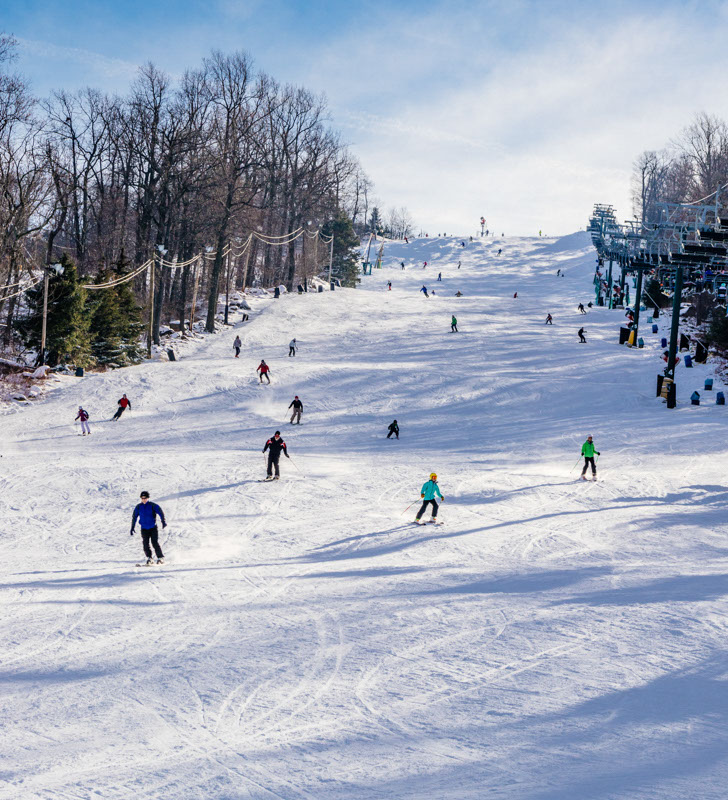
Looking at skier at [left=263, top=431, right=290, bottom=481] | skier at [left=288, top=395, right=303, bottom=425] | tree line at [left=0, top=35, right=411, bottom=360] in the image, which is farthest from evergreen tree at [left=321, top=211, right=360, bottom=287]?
skier at [left=263, top=431, right=290, bottom=481]

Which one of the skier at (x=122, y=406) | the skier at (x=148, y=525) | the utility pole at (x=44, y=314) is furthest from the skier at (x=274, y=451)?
the utility pole at (x=44, y=314)

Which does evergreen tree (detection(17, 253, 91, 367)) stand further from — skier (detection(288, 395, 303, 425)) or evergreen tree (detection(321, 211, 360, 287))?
evergreen tree (detection(321, 211, 360, 287))

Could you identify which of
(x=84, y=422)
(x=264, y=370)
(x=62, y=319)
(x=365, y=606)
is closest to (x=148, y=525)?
(x=365, y=606)

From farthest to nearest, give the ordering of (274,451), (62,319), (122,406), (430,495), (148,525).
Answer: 1. (62,319)
2. (122,406)
3. (274,451)
4. (430,495)
5. (148,525)

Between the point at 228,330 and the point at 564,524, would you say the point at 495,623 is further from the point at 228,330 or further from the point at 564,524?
the point at 228,330

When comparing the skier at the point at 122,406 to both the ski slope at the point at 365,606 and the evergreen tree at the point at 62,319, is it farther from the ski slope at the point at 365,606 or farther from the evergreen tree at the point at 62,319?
the evergreen tree at the point at 62,319

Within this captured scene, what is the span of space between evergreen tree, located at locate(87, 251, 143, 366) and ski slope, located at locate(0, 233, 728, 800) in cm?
699

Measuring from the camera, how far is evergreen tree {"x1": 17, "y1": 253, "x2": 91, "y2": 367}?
1173 inches

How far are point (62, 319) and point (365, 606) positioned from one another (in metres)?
26.0

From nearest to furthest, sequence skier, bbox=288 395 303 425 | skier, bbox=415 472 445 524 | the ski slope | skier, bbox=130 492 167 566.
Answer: the ski slope < skier, bbox=130 492 167 566 < skier, bbox=415 472 445 524 < skier, bbox=288 395 303 425

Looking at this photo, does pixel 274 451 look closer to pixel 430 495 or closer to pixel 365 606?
pixel 430 495

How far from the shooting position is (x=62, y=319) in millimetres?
29969

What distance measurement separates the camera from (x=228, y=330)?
40188mm

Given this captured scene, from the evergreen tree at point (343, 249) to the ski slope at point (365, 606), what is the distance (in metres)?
39.1
